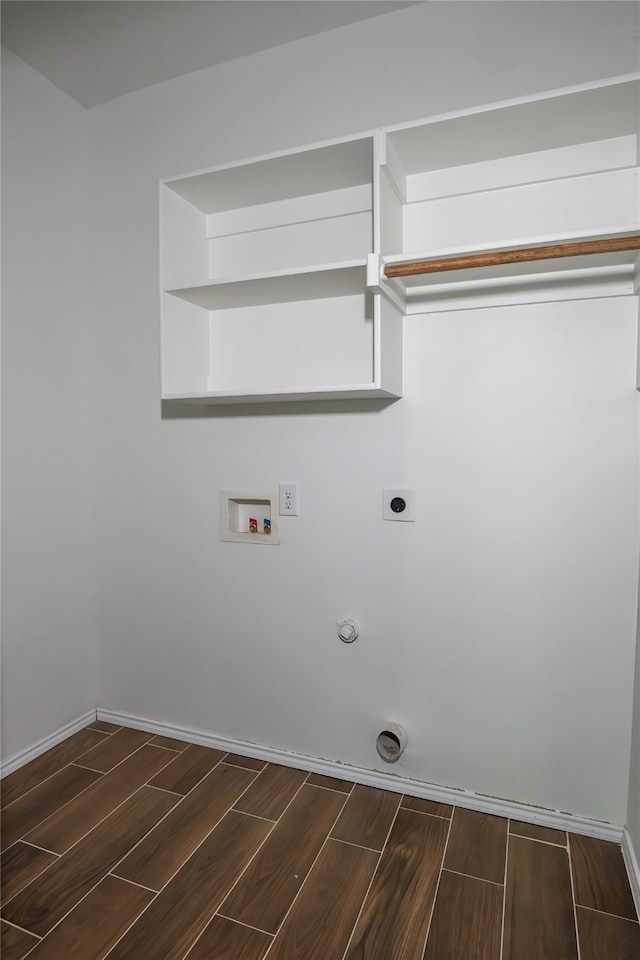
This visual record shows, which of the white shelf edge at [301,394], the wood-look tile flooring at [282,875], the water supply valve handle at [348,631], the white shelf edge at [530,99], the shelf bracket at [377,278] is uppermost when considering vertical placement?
the white shelf edge at [530,99]

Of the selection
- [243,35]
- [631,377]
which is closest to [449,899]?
[631,377]

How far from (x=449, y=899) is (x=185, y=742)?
118 cm

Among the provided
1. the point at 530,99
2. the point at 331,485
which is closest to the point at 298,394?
the point at 331,485

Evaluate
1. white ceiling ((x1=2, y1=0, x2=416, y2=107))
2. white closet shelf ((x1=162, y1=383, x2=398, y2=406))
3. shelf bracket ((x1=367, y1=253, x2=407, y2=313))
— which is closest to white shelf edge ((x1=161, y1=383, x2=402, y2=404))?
white closet shelf ((x1=162, y1=383, x2=398, y2=406))

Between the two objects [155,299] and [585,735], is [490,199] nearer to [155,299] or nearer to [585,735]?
[155,299]

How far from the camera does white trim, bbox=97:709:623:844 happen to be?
5.81ft

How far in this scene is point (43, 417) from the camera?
2221 mm

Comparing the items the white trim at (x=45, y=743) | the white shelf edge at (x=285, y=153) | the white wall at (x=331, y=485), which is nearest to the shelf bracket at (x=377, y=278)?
the white wall at (x=331, y=485)

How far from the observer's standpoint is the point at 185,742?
231 centimetres

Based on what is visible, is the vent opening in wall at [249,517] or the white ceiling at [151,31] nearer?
the white ceiling at [151,31]

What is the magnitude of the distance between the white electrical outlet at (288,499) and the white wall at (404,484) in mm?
38

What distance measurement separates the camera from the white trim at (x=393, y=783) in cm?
177

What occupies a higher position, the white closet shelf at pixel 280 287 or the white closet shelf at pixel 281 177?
the white closet shelf at pixel 281 177

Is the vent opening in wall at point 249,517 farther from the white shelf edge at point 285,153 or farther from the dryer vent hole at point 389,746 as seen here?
the white shelf edge at point 285,153
